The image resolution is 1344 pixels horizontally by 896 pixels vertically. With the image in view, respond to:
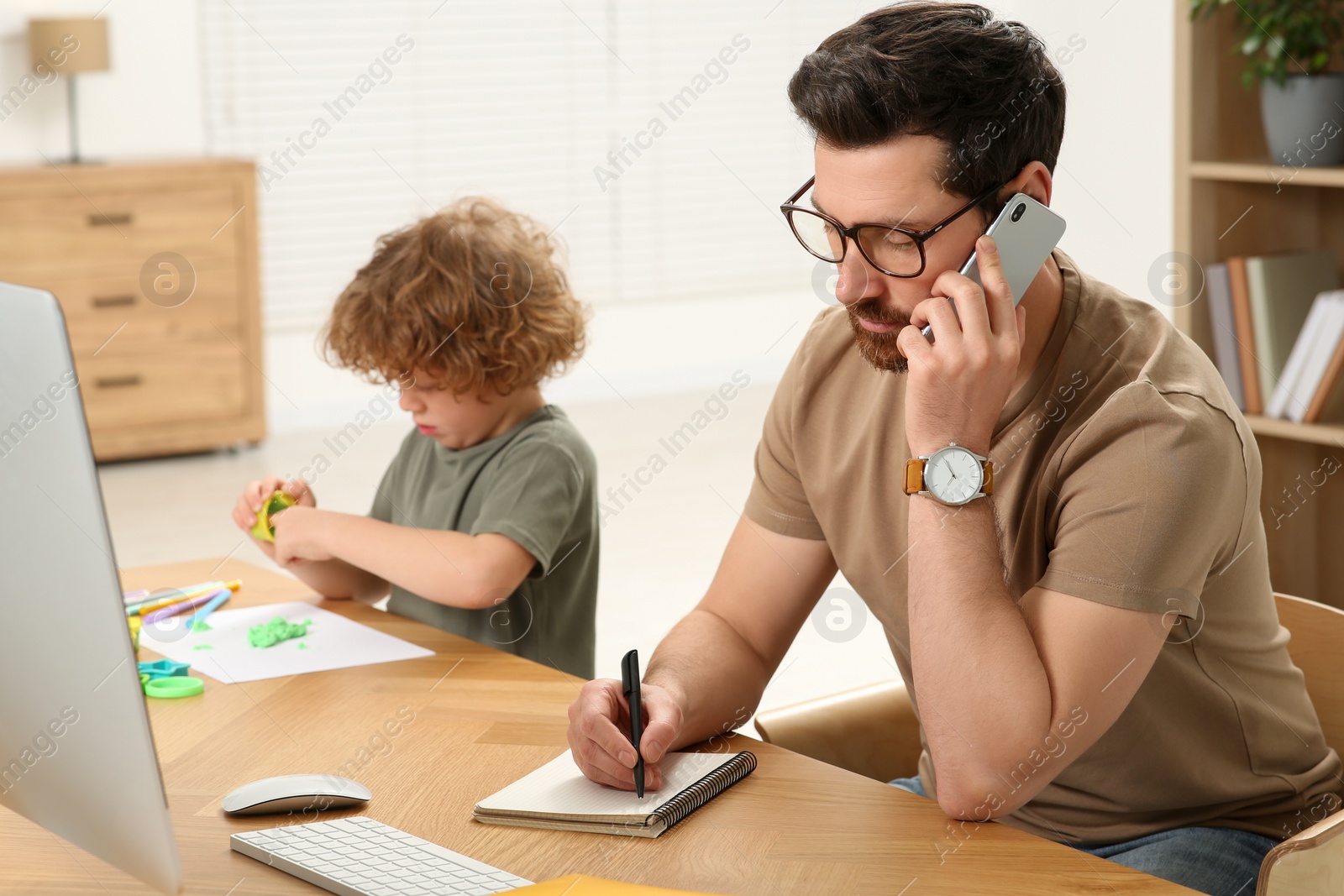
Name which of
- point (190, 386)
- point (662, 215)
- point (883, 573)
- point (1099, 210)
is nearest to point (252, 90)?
point (190, 386)

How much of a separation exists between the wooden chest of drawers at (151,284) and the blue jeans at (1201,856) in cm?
430

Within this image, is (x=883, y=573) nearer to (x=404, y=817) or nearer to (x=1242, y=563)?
(x=1242, y=563)

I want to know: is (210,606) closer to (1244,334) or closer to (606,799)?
(606,799)

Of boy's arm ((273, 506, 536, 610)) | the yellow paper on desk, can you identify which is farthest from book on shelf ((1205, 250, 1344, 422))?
the yellow paper on desk

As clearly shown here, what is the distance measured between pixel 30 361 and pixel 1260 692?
1094 millimetres

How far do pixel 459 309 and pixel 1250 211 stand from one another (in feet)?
5.93

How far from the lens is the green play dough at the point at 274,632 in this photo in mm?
1535

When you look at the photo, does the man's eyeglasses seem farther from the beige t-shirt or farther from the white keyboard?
the white keyboard

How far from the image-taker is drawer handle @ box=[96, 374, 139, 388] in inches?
193

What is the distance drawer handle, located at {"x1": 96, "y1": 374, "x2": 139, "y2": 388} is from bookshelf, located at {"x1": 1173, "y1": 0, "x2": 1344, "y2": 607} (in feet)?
12.0

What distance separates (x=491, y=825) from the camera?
108 centimetres

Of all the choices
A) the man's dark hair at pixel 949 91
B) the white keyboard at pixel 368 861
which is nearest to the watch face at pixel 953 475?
the man's dark hair at pixel 949 91

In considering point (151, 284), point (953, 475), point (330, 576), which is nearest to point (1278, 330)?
point (953, 475)

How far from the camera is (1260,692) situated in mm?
1291
